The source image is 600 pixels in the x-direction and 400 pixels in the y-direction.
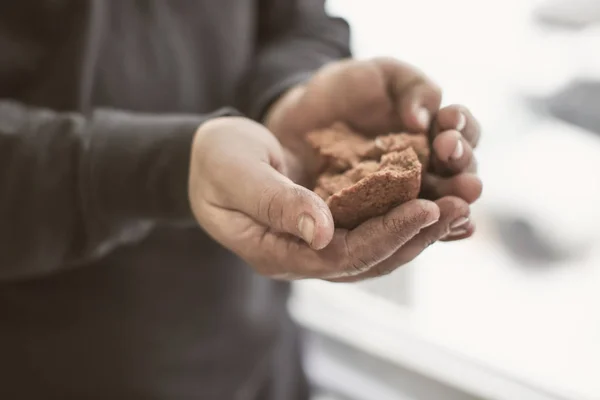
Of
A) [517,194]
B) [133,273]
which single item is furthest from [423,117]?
[133,273]

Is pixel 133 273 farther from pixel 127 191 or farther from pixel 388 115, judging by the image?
pixel 388 115

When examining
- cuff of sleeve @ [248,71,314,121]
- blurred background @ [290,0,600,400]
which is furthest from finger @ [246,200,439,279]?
cuff of sleeve @ [248,71,314,121]

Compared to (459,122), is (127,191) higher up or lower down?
lower down

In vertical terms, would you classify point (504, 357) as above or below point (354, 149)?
below

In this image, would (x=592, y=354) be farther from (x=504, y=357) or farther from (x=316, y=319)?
(x=316, y=319)

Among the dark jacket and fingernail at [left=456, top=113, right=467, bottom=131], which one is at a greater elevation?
fingernail at [left=456, top=113, right=467, bottom=131]

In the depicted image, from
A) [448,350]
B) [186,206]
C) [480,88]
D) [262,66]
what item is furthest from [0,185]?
[448,350]

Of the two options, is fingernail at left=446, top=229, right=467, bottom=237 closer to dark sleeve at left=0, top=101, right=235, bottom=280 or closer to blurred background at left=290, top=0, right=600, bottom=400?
blurred background at left=290, top=0, right=600, bottom=400
